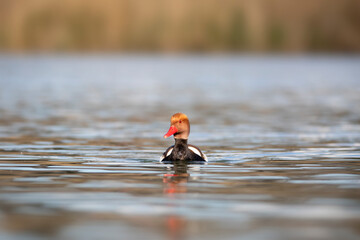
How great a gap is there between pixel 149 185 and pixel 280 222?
4002 mm

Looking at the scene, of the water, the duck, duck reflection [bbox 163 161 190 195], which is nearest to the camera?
the water

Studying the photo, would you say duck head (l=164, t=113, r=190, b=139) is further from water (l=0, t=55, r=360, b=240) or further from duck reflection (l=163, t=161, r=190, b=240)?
water (l=0, t=55, r=360, b=240)

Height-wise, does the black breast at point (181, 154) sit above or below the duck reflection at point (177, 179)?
above

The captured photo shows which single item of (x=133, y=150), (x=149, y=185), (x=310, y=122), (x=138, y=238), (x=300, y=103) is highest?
(x=300, y=103)

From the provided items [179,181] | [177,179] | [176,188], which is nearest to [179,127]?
[177,179]

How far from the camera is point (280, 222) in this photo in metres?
11.9

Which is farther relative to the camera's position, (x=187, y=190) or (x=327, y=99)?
(x=327, y=99)

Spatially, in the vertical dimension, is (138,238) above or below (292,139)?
below

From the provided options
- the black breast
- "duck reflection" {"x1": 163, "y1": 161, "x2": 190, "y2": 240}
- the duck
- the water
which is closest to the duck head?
the duck

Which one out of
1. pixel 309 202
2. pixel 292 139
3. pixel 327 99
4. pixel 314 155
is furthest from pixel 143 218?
pixel 327 99

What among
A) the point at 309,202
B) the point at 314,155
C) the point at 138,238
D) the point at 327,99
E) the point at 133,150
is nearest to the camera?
the point at 138,238

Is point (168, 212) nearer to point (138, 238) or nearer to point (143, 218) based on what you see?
Answer: point (143, 218)

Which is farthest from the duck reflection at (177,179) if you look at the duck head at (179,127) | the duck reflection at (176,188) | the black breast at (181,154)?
the duck head at (179,127)

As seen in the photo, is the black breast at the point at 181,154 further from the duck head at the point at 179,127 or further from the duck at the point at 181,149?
the duck head at the point at 179,127
